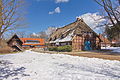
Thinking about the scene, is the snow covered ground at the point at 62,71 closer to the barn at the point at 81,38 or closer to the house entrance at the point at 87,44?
the barn at the point at 81,38

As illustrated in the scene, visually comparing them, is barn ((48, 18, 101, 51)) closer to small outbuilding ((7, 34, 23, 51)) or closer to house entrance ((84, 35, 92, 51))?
house entrance ((84, 35, 92, 51))

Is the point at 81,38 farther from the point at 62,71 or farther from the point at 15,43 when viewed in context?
the point at 15,43

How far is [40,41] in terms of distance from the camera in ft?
160

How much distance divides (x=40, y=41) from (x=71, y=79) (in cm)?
4593

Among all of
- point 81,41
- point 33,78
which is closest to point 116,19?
point 81,41

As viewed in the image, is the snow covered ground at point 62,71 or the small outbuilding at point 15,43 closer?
the snow covered ground at point 62,71

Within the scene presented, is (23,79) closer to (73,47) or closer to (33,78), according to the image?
(33,78)

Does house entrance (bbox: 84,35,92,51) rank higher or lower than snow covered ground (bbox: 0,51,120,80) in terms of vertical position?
higher

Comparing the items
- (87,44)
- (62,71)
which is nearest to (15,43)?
(87,44)

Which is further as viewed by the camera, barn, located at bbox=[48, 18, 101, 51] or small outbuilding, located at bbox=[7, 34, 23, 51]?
small outbuilding, located at bbox=[7, 34, 23, 51]

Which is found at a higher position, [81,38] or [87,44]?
[81,38]

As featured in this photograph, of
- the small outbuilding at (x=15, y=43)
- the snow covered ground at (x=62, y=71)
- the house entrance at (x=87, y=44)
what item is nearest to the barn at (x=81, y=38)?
the house entrance at (x=87, y=44)

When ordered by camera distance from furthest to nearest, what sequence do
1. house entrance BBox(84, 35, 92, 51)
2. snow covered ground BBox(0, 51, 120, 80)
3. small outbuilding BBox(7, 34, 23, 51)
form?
1. small outbuilding BBox(7, 34, 23, 51)
2. house entrance BBox(84, 35, 92, 51)
3. snow covered ground BBox(0, 51, 120, 80)

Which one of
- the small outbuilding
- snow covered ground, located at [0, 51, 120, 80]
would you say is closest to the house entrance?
snow covered ground, located at [0, 51, 120, 80]
